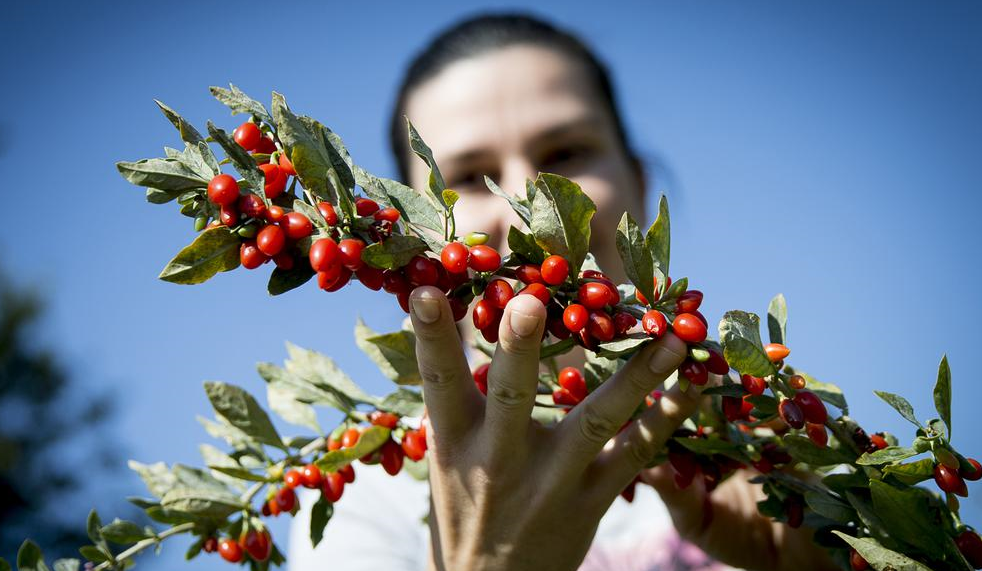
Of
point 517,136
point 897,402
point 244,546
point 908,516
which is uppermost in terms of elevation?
point 517,136

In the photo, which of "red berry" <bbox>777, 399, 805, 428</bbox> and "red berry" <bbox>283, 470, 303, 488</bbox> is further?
"red berry" <bbox>283, 470, 303, 488</bbox>

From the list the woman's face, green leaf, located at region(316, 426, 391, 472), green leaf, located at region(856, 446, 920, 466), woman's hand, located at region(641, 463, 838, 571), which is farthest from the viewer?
the woman's face

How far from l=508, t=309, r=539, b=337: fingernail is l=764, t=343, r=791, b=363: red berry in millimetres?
274

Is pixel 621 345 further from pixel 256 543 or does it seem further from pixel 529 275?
pixel 256 543

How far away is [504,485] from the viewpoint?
101cm

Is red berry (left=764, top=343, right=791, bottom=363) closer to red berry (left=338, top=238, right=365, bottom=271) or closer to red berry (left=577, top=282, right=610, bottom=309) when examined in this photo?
red berry (left=577, top=282, right=610, bottom=309)

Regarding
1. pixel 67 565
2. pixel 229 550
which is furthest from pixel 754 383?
pixel 67 565

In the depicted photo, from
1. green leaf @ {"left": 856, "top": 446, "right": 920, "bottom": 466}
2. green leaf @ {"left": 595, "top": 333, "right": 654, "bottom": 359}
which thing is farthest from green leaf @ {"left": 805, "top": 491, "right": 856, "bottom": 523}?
green leaf @ {"left": 595, "top": 333, "right": 654, "bottom": 359}

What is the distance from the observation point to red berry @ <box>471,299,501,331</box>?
0.79 meters

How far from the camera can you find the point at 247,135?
0.81 m

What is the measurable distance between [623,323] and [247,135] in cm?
46

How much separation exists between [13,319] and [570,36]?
31.0 feet

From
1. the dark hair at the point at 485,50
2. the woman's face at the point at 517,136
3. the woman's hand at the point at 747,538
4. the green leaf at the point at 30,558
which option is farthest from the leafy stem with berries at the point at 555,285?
the dark hair at the point at 485,50

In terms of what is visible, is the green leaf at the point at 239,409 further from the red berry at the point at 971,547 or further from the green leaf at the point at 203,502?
the red berry at the point at 971,547
